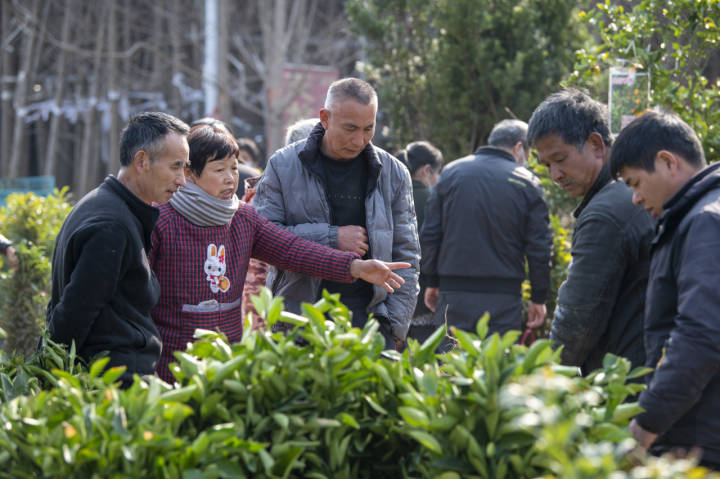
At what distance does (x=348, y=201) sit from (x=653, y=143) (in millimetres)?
1611

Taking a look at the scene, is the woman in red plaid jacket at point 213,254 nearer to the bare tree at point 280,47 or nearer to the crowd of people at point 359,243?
the crowd of people at point 359,243

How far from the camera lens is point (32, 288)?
600 cm

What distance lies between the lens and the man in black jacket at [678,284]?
2006 millimetres

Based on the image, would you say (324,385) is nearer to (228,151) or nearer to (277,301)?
(277,301)

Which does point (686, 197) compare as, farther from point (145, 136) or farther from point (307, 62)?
point (307, 62)

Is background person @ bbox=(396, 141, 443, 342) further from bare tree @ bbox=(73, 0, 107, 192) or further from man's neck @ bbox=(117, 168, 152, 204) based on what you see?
bare tree @ bbox=(73, 0, 107, 192)

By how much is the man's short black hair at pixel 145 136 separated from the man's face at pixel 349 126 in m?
0.83

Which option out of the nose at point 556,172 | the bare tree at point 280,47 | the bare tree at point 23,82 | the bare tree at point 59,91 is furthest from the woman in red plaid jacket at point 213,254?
the bare tree at point 23,82

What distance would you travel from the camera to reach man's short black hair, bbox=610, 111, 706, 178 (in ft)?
7.24

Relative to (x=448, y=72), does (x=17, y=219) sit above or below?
below

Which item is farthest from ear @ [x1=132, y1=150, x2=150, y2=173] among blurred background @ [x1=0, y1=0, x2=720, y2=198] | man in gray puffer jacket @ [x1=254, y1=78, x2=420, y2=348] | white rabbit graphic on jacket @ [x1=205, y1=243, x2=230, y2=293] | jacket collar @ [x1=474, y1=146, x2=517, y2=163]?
blurred background @ [x1=0, y1=0, x2=720, y2=198]

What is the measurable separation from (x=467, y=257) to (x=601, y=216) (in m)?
2.26

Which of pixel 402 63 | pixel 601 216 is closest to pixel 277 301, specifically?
pixel 601 216

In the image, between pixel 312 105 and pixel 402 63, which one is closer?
pixel 402 63
